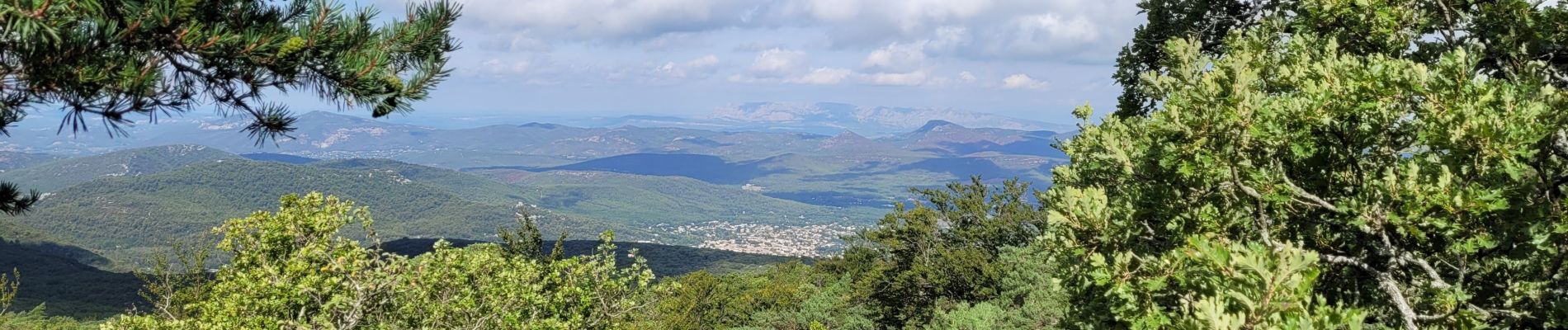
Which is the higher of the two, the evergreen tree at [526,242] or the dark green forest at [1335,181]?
the dark green forest at [1335,181]

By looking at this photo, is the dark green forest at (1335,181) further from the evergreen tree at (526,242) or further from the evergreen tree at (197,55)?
the evergreen tree at (526,242)

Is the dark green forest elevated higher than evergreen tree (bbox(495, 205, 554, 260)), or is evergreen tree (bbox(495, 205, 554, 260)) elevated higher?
the dark green forest

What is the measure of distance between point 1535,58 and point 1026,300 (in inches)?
612

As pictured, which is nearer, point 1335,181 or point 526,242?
point 1335,181

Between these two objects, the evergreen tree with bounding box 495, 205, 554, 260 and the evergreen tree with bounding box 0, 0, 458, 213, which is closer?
the evergreen tree with bounding box 0, 0, 458, 213

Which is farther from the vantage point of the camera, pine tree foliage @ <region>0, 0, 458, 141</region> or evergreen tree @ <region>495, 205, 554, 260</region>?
evergreen tree @ <region>495, 205, 554, 260</region>

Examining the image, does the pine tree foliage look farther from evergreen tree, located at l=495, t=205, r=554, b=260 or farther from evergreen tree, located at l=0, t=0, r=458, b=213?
evergreen tree, located at l=495, t=205, r=554, b=260

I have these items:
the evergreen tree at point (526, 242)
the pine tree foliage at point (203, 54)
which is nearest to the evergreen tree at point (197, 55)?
the pine tree foliage at point (203, 54)

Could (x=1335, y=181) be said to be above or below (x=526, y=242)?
above

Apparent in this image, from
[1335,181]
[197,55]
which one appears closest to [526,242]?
[197,55]

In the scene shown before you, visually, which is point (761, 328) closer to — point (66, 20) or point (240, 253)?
point (240, 253)

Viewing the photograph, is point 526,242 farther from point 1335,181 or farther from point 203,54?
point 1335,181

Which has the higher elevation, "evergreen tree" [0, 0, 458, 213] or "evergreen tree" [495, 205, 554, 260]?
"evergreen tree" [0, 0, 458, 213]

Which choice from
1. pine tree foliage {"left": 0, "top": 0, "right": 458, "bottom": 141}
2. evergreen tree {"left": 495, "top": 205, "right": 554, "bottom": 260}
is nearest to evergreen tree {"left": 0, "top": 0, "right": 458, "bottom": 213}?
pine tree foliage {"left": 0, "top": 0, "right": 458, "bottom": 141}
